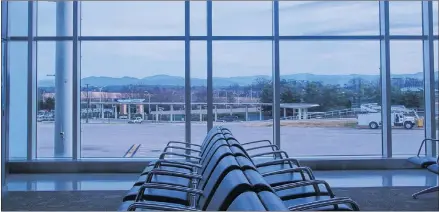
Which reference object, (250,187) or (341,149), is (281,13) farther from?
(250,187)

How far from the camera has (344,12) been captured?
22.4ft

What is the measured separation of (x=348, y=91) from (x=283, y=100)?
1.03m

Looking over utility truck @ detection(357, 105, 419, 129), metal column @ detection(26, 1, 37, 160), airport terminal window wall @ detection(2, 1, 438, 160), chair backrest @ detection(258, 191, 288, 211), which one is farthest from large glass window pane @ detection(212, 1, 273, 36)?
chair backrest @ detection(258, 191, 288, 211)

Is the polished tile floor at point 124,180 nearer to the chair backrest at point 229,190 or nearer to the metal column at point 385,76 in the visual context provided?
the metal column at point 385,76

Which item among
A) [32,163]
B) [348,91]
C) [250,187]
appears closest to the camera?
[250,187]

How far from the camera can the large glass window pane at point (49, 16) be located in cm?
657

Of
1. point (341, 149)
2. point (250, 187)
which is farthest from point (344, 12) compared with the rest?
point (250, 187)

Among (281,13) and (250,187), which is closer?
(250,187)

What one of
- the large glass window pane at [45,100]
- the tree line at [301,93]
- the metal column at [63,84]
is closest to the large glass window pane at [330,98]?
the tree line at [301,93]

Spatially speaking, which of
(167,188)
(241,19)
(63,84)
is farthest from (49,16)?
(167,188)

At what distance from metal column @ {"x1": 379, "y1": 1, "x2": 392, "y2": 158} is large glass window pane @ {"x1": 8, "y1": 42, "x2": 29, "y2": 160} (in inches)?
202

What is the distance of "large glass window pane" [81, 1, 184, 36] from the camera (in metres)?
6.65

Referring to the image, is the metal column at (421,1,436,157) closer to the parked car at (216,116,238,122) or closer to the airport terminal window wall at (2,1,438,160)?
the airport terminal window wall at (2,1,438,160)

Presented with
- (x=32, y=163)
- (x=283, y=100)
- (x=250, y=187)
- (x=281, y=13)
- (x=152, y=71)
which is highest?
(x=281, y=13)
